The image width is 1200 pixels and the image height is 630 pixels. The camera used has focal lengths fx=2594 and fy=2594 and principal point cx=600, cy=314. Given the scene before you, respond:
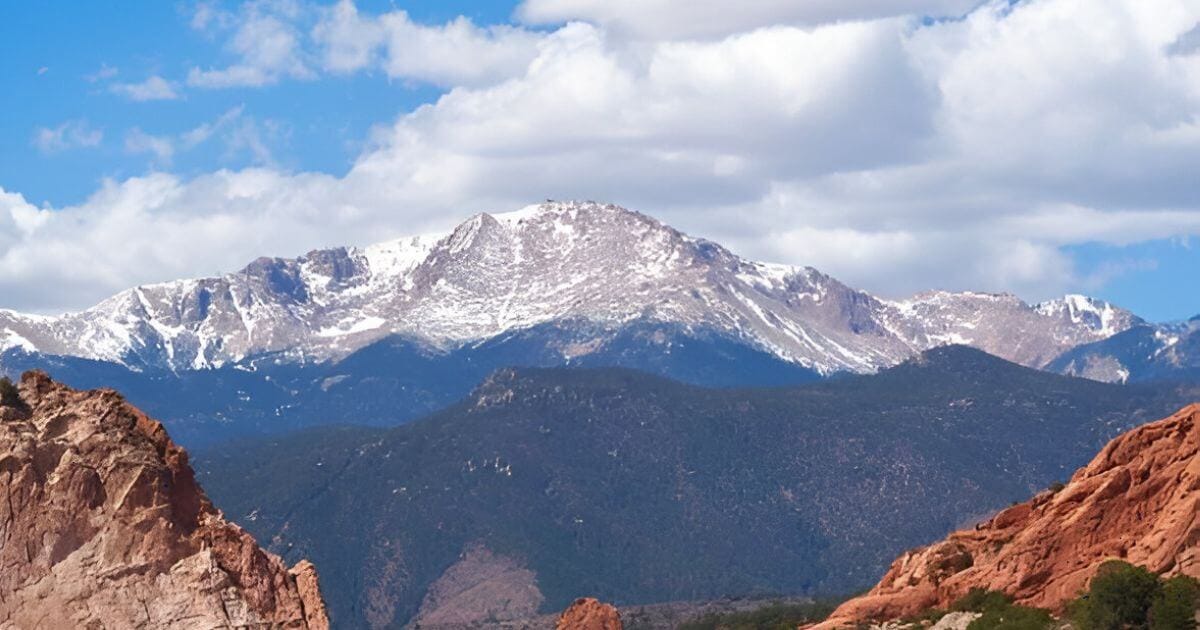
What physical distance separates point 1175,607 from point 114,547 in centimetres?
4068

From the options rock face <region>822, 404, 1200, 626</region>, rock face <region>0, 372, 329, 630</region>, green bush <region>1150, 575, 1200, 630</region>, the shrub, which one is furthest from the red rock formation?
rock face <region>0, 372, 329, 630</region>

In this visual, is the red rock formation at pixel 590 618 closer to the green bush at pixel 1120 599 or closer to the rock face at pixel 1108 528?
the rock face at pixel 1108 528

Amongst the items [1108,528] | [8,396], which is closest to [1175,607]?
[1108,528]

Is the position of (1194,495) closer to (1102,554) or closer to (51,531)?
(1102,554)

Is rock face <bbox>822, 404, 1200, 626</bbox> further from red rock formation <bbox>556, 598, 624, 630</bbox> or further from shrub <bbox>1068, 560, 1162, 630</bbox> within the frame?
red rock formation <bbox>556, 598, 624, 630</bbox>

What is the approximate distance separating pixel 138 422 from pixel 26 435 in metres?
4.17

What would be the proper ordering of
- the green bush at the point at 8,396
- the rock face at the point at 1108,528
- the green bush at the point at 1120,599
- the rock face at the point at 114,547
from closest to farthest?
the rock face at the point at 114,547 → the green bush at the point at 8,396 → the green bush at the point at 1120,599 → the rock face at the point at 1108,528

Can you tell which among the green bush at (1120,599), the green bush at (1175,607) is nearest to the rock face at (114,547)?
the green bush at (1120,599)

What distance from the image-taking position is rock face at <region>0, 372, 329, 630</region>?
79.9m

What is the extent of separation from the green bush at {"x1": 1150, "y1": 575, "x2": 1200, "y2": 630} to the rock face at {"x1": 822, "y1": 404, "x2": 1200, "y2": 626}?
2920 mm

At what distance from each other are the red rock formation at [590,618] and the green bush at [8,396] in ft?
164

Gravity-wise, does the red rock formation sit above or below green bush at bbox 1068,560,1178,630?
above

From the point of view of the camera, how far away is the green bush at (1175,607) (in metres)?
96.9

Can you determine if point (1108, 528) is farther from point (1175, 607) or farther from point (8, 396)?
point (8, 396)
